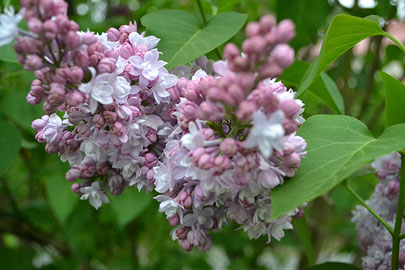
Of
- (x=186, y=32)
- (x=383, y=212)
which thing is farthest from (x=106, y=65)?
(x=383, y=212)

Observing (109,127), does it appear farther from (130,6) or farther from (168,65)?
(130,6)

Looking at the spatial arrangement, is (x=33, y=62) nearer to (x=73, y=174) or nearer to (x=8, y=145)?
(x=73, y=174)

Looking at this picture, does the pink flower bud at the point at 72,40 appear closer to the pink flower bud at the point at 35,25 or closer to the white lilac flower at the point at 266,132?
the pink flower bud at the point at 35,25

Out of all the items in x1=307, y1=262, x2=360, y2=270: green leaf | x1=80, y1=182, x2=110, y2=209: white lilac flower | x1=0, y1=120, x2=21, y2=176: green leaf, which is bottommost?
x1=307, y1=262, x2=360, y2=270: green leaf

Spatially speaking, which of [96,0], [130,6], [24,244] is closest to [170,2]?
[96,0]

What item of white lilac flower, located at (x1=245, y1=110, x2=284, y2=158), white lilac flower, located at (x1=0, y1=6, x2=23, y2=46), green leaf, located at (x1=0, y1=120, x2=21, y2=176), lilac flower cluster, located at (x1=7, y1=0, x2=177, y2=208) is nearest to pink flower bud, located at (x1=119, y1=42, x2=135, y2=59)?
lilac flower cluster, located at (x1=7, y1=0, x2=177, y2=208)

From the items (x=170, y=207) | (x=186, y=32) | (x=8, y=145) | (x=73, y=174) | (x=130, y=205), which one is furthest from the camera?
(x=130, y=205)

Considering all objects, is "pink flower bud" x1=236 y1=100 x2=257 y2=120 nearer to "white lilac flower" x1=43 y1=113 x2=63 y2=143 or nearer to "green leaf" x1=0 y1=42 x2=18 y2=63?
"white lilac flower" x1=43 y1=113 x2=63 y2=143
